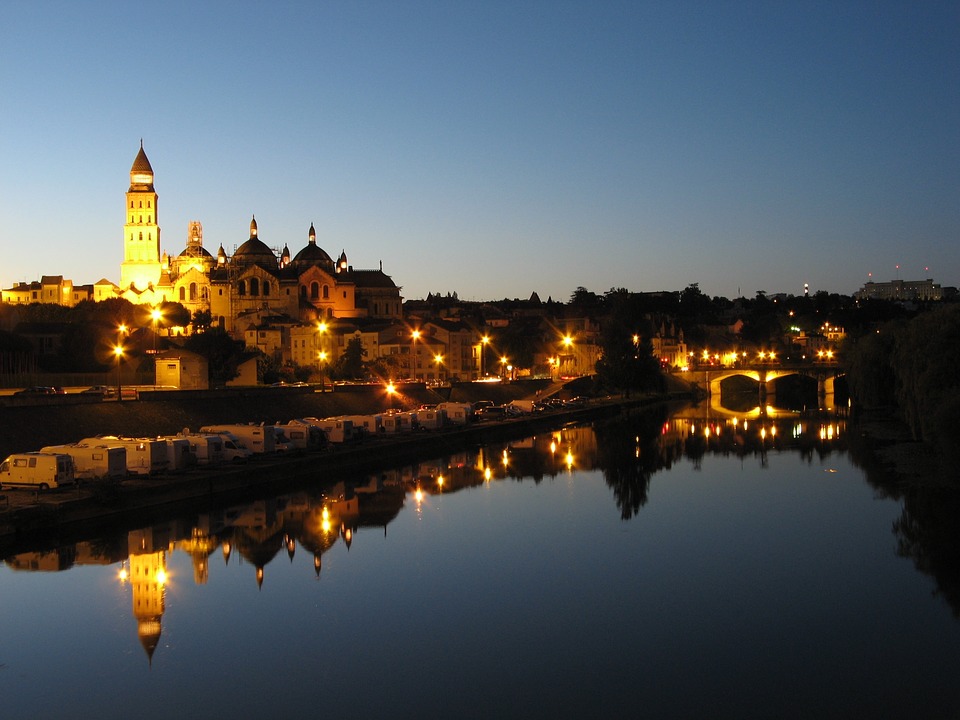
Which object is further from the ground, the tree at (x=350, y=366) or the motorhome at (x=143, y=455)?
the tree at (x=350, y=366)

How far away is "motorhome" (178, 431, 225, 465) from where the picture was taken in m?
33.3

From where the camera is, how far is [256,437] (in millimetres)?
37406

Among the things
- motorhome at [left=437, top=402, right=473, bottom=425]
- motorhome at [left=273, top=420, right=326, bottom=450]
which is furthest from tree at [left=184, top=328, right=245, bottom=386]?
motorhome at [left=273, top=420, right=326, bottom=450]

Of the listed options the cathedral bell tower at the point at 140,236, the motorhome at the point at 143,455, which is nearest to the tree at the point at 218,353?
the motorhome at the point at 143,455

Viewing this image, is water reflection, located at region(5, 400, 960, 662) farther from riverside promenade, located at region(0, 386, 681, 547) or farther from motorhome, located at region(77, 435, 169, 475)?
motorhome, located at region(77, 435, 169, 475)

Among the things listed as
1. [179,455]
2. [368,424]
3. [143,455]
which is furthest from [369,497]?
[368,424]

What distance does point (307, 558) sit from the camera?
2564 cm

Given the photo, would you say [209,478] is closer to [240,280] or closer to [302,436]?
[302,436]

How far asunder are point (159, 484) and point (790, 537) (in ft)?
53.4

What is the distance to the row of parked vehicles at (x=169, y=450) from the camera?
2731 centimetres

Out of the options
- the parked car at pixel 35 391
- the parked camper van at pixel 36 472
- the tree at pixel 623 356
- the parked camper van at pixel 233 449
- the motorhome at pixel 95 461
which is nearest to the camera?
the parked camper van at pixel 36 472

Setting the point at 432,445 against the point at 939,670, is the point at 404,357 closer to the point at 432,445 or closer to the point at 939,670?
the point at 432,445

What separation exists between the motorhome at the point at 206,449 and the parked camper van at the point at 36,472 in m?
5.98

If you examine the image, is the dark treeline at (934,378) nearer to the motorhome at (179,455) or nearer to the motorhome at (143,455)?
the motorhome at (179,455)
